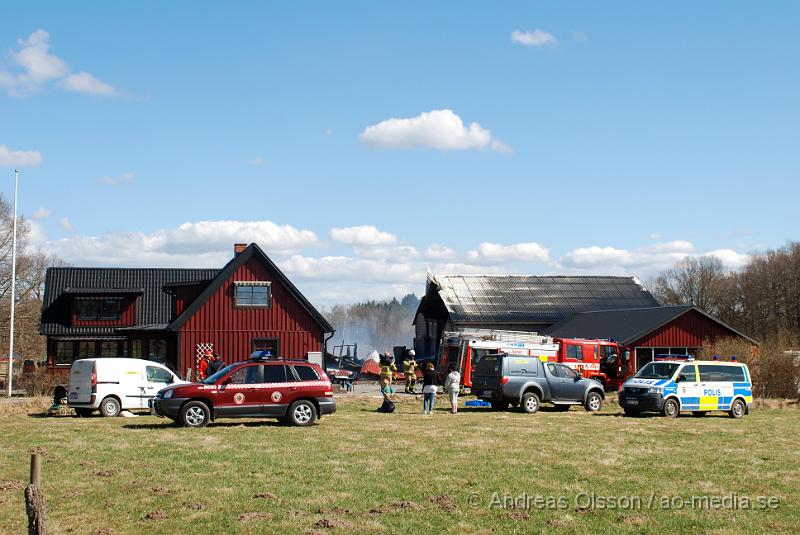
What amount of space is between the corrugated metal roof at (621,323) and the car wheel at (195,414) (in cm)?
2831

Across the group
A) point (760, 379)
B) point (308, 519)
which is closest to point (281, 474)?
point (308, 519)

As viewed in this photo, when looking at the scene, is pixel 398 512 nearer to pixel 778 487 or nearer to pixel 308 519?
pixel 308 519

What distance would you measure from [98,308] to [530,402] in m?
29.1

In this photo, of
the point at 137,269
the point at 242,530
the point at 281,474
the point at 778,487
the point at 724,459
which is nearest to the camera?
the point at 242,530

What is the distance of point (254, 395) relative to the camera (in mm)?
21734

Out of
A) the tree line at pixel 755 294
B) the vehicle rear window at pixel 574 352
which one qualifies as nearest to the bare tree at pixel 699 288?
the tree line at pixel 755 294

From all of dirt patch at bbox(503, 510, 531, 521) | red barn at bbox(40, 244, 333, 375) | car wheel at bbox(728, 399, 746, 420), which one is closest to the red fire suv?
dirt patch at bbox(503, 510, 531, 521)

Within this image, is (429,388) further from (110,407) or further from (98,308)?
(98,308)

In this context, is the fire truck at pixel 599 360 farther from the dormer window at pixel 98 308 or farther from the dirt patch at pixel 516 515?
the dirt patch at pixel 516 515

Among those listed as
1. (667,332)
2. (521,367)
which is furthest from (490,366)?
(667,332)

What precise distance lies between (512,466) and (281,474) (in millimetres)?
3751

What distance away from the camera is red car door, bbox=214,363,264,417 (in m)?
21.5

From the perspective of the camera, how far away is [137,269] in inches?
2036

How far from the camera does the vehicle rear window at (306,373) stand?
73.2 ft
